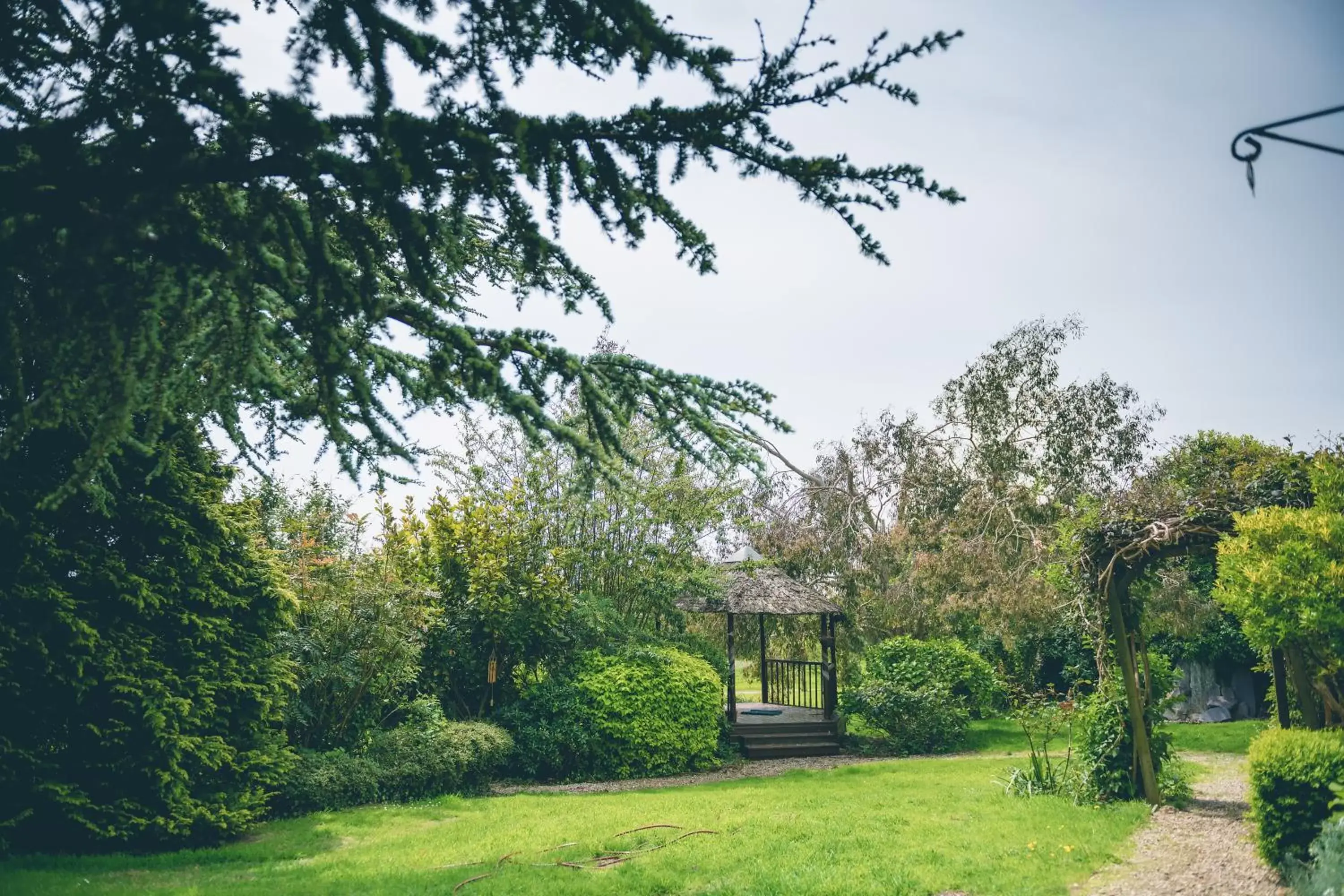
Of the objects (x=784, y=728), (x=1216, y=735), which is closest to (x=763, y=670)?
(x=784, y=728)

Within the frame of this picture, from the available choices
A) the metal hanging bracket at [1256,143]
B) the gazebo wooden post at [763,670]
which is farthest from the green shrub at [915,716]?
the metal hanging bracket at [1256,143]

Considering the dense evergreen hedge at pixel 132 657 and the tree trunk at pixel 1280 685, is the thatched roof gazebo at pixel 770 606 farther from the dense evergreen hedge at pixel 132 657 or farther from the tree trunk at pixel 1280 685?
the dense evergreen hedge at pixel 132 657

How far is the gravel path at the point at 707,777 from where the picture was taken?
37.9ft

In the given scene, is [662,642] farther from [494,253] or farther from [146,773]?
[494,253]

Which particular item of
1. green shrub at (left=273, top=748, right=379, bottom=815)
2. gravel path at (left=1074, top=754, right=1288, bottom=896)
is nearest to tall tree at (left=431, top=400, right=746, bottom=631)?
green shrub at (left=273, top=748, right=379, bottom=815)

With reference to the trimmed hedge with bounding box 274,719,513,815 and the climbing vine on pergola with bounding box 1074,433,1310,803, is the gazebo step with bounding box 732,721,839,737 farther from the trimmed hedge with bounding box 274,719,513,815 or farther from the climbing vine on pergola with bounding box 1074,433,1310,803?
the climbing vine on pergola with bounding box 1074,433,1310,803

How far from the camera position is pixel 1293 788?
566 centimetres

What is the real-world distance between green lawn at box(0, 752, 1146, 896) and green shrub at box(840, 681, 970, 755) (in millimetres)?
4907

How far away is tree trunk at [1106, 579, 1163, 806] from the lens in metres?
8.55

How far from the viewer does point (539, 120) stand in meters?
3.21

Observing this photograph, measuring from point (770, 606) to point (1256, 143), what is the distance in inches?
484

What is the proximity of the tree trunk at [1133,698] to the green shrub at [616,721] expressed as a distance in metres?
6.55

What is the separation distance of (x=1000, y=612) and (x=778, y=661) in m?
4.63

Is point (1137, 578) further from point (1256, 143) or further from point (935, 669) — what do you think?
point (935, 669)
